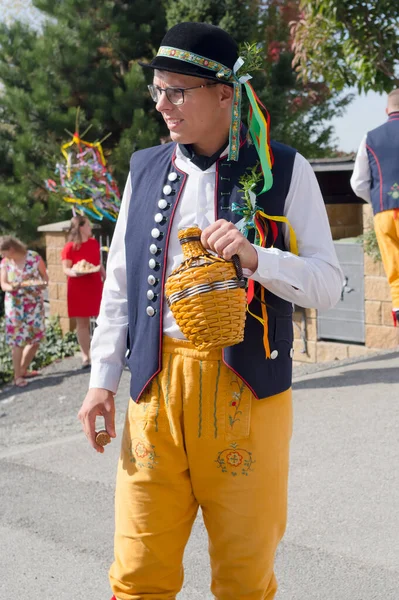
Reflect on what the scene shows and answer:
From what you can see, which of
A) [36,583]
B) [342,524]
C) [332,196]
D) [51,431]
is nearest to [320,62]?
[332,196]

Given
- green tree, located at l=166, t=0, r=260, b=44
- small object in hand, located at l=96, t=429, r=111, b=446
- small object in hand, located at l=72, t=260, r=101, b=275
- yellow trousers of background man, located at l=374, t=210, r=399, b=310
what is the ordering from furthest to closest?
green tree, located at l=166, t=0, r=260, b=44 < small object in hand, located at l=72, t=260, r=101, b=275 < yellow trousers of background man, located at l=374, t=210, r=399, b=310 < small object in hand, located at l=96, t=429, r=111, b=446

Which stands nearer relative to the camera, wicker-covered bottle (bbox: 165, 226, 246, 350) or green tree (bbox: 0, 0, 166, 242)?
wicker-covered bottle (bbox: 165, 226, 246, 350)

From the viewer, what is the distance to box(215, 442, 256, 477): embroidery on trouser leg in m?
2.38

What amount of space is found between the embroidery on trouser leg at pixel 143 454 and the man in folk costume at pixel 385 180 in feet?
15.5

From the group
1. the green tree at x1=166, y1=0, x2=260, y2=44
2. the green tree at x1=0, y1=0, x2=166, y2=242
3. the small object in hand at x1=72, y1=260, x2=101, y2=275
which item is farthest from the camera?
the green tree at x1=0, y1=0, x2=166, y2=242

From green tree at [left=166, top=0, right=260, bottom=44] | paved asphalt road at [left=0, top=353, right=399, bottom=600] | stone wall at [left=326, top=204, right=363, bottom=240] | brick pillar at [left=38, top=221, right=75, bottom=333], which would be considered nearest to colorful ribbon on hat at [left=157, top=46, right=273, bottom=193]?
paved asphalt road at [left=0, top=353, right=399, bottom=600]

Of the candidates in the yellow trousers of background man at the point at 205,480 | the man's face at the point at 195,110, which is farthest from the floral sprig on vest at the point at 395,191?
the yellow trousers of background man at the point at 205,480

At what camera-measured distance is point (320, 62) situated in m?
10.5

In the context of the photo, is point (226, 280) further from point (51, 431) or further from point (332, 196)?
point (332, 196)

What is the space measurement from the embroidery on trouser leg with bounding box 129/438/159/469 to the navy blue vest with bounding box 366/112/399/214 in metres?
4.72

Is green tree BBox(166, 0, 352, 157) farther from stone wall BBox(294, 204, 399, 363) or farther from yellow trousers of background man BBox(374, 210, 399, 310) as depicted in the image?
yellow trousers of background man BBox(374, 210, 399, 310)

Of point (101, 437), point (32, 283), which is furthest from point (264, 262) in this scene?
point (32, 283)

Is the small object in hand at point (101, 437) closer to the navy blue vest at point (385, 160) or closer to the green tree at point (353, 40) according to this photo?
the navy blue vest at point (385, 160)

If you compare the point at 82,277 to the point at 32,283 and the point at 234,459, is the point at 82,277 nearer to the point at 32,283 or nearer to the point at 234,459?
the point at 32,283
